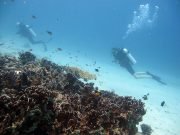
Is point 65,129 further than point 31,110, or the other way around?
point 65,129

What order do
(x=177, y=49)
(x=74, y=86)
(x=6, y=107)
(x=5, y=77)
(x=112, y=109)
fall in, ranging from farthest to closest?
(x=177, y=49) < (x=74, y=86) < (x=5, y=77) < (x=112, y=109) < (x=6, y=107)

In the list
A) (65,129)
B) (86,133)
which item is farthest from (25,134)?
(86,133)

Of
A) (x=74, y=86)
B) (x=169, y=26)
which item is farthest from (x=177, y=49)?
(x=74, y=86)

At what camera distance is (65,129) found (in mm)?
5566

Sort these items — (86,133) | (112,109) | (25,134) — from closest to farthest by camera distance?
(25,134), (86,133), (112,109)

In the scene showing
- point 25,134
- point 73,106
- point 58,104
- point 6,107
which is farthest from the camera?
point 73,106

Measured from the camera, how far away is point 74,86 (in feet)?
33.6

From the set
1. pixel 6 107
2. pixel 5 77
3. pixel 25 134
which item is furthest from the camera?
pixel 5 77

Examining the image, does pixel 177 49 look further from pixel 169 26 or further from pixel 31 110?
pixel 31 110

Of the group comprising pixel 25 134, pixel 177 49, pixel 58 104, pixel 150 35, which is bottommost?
pixel 25 134

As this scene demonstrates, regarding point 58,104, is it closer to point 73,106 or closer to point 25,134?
point 73,106

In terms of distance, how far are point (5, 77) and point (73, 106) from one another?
3150 millimetres

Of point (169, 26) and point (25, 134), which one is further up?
point (169, 26)

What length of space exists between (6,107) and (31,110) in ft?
1.96
